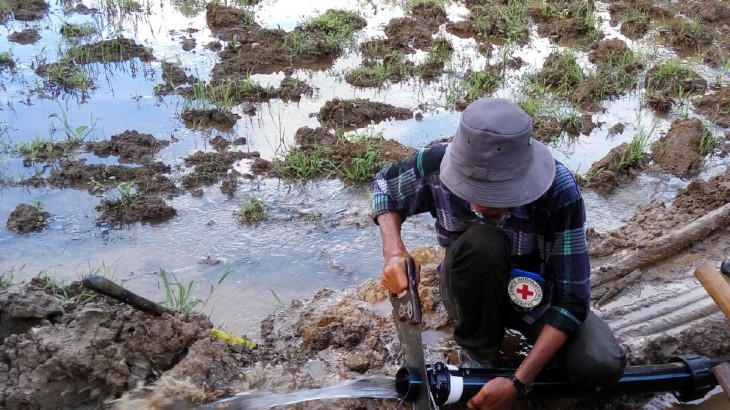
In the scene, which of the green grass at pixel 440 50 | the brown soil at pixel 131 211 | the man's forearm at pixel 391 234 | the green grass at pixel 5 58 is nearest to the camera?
the man's forearm at pixel 391 234

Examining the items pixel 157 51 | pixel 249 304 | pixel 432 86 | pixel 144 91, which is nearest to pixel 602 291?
pixel 249 304

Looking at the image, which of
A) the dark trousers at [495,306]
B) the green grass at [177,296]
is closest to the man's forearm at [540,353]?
the dark trousers at [495,306]

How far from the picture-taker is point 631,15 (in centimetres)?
668

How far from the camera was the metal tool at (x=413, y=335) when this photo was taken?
76.9 inches

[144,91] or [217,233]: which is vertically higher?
[144,91]

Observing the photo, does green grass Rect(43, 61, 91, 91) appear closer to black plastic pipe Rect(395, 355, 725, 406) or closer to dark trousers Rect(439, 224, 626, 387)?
dark trousers Rect(439, 224, 626, 387)

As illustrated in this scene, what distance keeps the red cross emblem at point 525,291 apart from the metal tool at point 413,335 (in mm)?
355

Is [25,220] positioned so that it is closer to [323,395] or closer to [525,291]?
[323,395]

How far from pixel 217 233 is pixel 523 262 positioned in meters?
2.05

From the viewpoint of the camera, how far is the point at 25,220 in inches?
144

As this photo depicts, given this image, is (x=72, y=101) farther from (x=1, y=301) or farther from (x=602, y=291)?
(x=602, y=291)

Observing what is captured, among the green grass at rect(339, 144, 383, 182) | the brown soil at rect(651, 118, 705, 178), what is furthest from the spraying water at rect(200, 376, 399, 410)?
the brown soil at rect(651, 118, 705, 178)

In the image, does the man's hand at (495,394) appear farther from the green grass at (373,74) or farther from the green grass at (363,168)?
the green grass at (373,74)

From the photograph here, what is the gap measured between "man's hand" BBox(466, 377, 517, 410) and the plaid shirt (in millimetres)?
239
